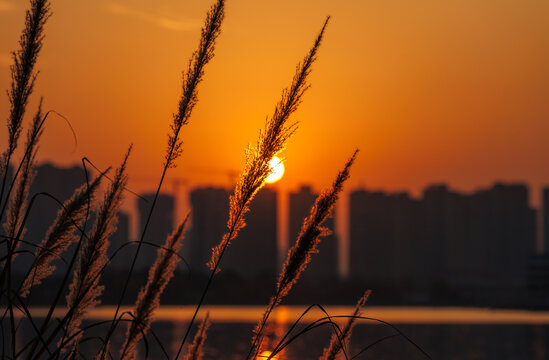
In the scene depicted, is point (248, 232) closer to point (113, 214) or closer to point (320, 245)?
point (320, 245)

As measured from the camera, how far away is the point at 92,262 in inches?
102

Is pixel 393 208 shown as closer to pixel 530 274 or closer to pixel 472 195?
pixel 472 195

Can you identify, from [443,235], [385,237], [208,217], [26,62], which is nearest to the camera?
[26,62]

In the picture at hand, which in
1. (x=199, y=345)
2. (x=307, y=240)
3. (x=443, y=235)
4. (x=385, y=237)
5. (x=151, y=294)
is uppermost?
(x=443, y=235)

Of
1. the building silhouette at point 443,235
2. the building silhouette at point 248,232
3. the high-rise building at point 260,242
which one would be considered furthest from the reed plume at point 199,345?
the building silhouette at point 443,235

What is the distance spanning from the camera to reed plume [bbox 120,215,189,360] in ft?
8.71

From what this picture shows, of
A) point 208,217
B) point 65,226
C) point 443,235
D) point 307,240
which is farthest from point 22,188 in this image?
point 443,235

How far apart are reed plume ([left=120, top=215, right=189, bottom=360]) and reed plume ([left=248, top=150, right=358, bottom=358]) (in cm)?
34

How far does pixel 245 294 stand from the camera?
474 feet

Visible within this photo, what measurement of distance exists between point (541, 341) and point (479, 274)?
10858 cm

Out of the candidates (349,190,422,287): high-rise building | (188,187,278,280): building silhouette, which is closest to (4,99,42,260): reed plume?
(188,187,278,280): building silhouette

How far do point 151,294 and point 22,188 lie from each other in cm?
52

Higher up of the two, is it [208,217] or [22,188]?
[208,217]

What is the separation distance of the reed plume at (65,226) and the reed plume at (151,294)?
273 mm
